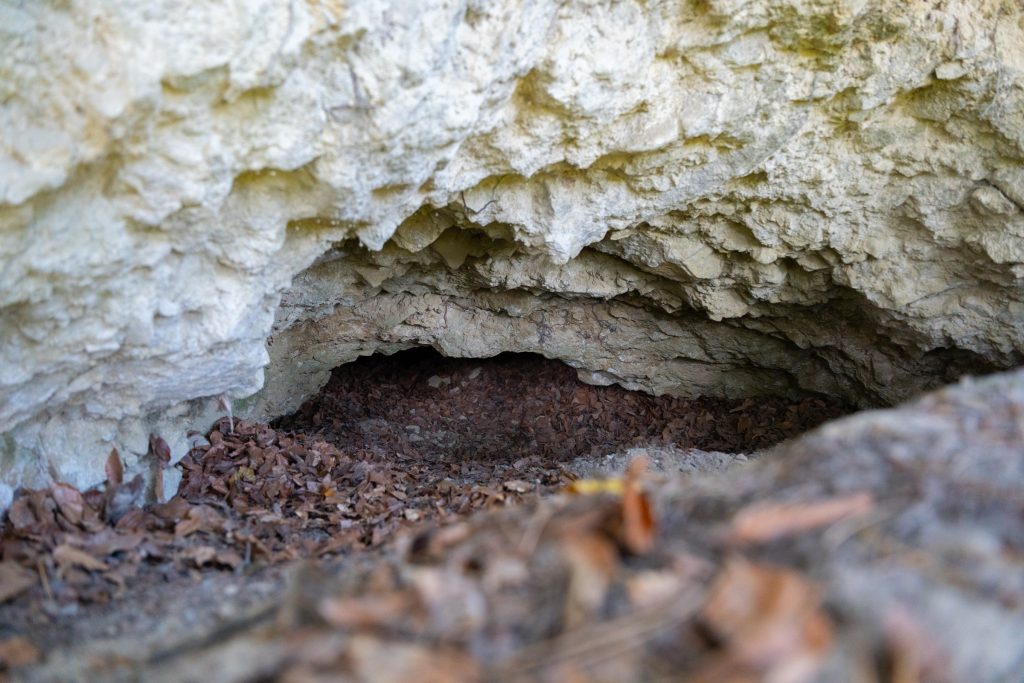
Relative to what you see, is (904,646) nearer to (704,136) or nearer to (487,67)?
(487,67)

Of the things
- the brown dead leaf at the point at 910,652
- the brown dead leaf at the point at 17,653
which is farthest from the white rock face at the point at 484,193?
the brown dead leaf at the point at 910,652

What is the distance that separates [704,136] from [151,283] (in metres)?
2.68

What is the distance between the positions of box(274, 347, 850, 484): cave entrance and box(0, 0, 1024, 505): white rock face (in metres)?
0.45

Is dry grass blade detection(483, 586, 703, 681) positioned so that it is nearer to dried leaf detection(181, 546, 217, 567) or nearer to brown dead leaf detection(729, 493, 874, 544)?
brown dead leaf detection(729, 493, 874, 544)

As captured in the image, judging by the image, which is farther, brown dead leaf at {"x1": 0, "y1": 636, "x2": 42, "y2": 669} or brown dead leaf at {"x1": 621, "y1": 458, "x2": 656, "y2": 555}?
brown dead leaf at {"x1": 0, "y1": 636, "x2": 42, "y2": 669}

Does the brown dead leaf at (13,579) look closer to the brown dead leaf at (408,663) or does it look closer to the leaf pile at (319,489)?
the leaf pile at (319,489)

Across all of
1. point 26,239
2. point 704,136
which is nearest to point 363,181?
point 26,239

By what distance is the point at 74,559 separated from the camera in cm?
251

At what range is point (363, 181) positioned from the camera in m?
2.80

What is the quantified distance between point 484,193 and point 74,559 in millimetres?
2417

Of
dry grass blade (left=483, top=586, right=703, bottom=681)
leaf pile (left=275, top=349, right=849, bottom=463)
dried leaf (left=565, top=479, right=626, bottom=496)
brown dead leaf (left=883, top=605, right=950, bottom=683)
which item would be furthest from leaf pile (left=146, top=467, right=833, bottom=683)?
leaf pile (left=275, top=349, right=849, bottom=463)

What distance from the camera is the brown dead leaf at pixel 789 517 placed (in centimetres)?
149

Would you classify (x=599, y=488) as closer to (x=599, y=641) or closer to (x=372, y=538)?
(x=599, y=641)

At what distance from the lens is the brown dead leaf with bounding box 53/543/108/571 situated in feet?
8.18
